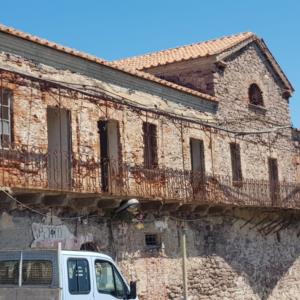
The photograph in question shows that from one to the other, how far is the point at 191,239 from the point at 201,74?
646cm

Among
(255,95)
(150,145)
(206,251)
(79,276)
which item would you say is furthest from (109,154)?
(255,95)

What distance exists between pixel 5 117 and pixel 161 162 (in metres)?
5.78

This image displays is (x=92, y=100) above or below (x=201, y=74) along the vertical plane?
below

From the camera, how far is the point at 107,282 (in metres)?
11.1

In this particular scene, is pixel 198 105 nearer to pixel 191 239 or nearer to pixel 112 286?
pixel 191 239

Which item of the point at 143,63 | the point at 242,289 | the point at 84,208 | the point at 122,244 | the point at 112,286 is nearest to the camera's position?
the point at 112,286

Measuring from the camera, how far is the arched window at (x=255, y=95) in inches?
980

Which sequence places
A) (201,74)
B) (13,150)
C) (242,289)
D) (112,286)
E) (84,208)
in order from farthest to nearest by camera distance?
(201,74) → (242,289) → (84,208) → (13,150) → (112,286)

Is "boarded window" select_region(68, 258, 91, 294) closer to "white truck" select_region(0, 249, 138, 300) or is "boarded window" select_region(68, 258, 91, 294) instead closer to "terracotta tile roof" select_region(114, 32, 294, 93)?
"white truck" select_region(0, 249, 138, 300)

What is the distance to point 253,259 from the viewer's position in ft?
72.4

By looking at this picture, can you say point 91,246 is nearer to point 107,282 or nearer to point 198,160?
point 107,282

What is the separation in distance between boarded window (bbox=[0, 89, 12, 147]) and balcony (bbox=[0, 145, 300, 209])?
266 mm

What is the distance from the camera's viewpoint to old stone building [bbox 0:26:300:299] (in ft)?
47.7

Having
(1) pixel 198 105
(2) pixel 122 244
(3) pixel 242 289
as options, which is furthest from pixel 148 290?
(1) pixel 198 105
